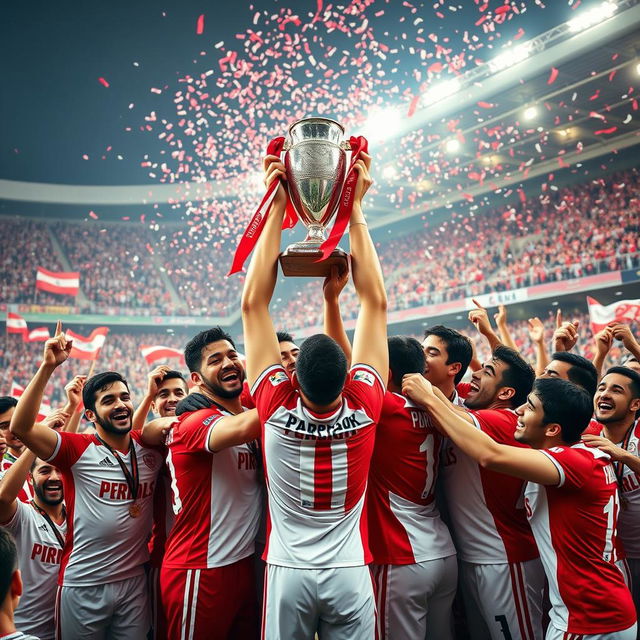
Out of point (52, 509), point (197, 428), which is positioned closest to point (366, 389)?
point (197, 428)

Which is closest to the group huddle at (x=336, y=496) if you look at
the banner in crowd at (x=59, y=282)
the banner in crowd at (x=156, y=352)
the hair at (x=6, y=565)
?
the hair at (x=6, y=565)

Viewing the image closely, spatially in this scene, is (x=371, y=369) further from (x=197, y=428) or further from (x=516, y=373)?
(x=516, y=373)

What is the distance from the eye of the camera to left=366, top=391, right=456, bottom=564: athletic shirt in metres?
2.99

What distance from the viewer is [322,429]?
2479 millimetres

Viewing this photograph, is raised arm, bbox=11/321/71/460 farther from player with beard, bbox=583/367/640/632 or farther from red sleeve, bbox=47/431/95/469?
player with beard, bbox=583/367/640/632

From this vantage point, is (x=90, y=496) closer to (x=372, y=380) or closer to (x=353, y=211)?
(x=372, y=380)

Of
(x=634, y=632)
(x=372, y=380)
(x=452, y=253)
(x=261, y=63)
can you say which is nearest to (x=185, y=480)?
(x=372, y=380)

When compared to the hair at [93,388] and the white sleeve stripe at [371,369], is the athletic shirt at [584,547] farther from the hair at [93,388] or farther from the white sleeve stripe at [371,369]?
the hair at [93,388]

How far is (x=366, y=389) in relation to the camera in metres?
2.64

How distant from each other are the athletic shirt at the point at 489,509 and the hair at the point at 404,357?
401 millimetres

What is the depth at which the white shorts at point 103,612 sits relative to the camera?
332 centimetres

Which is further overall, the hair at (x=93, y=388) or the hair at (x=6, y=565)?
the hair at (x=93, y=388)

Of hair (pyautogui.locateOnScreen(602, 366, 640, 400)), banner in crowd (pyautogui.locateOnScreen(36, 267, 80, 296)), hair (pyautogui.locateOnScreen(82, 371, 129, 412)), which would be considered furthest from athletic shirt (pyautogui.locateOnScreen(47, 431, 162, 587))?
banner in crowd (pyautogui.locateOnScreen(36, 267, 80, 296))

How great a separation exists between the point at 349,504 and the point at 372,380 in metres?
0.57
